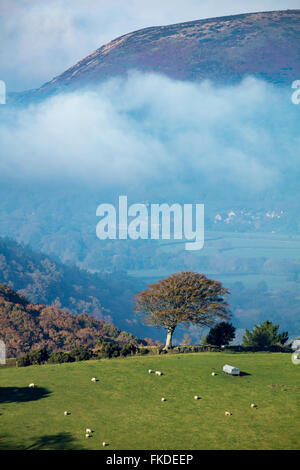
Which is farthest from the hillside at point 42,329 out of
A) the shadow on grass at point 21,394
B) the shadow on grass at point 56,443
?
the shadow on grass at point 56,443

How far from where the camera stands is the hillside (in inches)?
4774

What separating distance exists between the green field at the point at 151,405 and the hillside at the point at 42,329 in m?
63.4

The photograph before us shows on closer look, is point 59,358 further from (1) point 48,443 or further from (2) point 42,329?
(2) point 42,329

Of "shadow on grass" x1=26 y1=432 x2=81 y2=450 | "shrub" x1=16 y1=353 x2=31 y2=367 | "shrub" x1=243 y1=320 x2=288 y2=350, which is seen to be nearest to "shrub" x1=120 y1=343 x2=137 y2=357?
"shrub" x1=16 y1=353 x2=31 y2=367

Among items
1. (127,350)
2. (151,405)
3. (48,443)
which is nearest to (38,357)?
(127,350)

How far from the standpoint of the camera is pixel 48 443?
3216 centimetres

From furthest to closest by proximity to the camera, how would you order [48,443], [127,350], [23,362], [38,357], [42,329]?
[42,329] < [127,350] < [38,357] < [23,362] < [48,443]

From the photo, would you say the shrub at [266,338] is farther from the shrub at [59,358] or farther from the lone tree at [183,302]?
the shrub at [59,358]

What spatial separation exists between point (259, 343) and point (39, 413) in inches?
1517

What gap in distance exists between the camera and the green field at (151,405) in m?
32.9

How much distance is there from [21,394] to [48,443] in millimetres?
11118

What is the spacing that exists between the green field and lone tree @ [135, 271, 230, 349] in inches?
434
